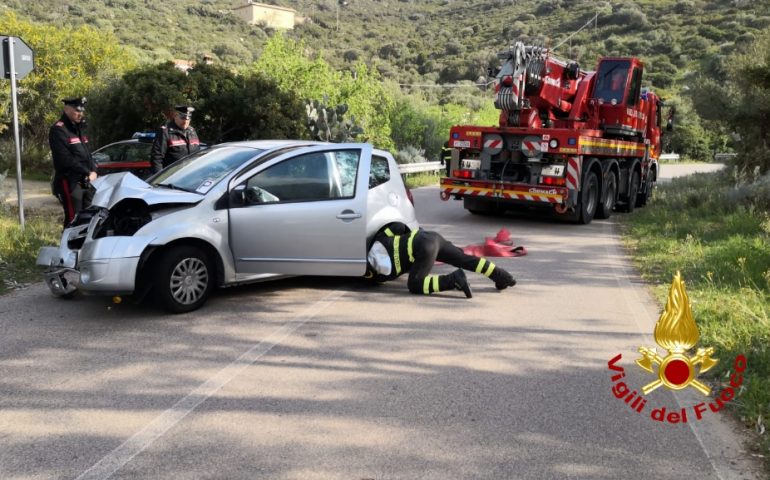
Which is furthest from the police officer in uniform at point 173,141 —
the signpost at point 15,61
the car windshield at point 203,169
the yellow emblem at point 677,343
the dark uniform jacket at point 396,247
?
the yellow emblem at point 677,343

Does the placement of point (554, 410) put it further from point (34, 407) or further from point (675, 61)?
point (675, 61)

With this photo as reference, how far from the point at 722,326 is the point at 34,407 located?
542cm

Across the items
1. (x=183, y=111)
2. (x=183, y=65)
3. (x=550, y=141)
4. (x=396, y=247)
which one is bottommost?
(x=396, y=247)

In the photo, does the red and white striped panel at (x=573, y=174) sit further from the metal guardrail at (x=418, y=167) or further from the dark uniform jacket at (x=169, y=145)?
the metal guardrail at (x=418, y=167)

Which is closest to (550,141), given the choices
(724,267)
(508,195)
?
(508,195)

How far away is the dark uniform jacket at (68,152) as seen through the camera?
8602 mm

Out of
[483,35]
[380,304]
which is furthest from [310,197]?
[483,35]

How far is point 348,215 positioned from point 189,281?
173 cm

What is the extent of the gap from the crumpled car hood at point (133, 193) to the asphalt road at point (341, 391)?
3.45 ft

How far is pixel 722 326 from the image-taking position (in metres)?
5.98

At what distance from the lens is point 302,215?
6.92m

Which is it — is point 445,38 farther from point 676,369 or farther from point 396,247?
point 676,369

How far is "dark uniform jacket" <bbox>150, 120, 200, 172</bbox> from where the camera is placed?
9.16 metres

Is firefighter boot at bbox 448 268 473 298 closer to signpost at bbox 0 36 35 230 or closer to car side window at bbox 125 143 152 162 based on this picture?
signpost at bbox 0 36 35 230
